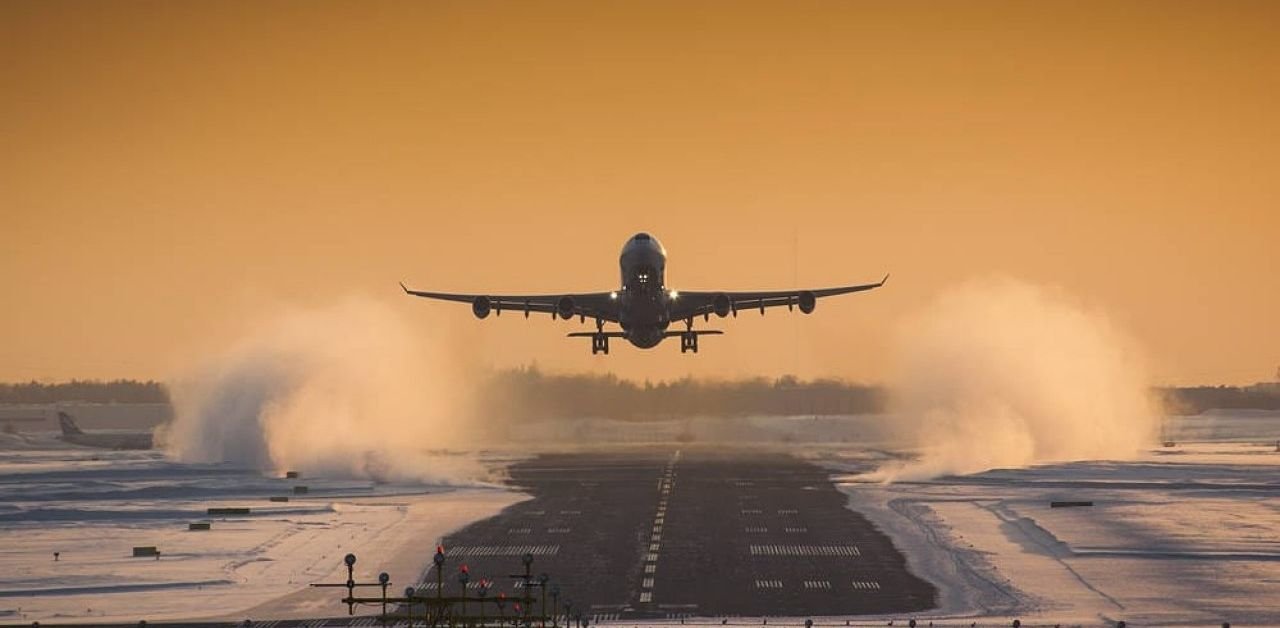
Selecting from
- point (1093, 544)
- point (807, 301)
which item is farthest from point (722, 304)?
point (1093, 544)

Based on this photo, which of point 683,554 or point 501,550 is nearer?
point 683,554

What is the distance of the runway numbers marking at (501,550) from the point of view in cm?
12094

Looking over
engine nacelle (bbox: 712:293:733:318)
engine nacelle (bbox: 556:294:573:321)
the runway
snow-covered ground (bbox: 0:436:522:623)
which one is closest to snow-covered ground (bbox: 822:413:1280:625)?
the runway

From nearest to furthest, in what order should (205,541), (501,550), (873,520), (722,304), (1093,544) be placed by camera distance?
(501,550) → (1093,544) → (205,541) → (722,304) → (873,520)

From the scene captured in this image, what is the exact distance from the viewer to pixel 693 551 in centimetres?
12212

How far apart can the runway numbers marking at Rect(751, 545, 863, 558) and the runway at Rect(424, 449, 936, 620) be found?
67 millimetres

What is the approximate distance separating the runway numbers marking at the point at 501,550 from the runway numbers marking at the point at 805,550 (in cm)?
1359

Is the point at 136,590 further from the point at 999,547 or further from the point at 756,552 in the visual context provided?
the point at 999,547

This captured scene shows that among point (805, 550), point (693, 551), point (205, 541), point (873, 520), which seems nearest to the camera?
point (693, 551)

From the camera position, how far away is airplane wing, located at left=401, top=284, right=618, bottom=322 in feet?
452

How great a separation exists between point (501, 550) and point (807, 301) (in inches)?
1272

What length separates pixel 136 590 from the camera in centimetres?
10469

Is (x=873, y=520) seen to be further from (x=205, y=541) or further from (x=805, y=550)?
(x=205, y=541)

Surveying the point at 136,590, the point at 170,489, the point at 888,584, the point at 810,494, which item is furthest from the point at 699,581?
the point at 170,489
